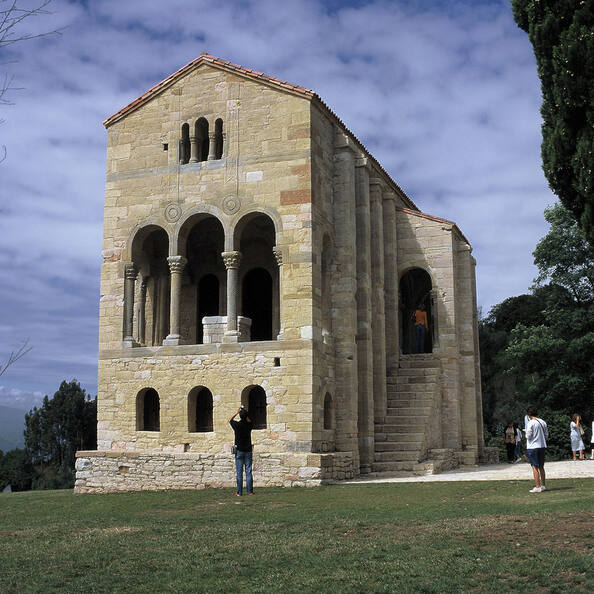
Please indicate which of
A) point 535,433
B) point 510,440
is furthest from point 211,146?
point 510,440

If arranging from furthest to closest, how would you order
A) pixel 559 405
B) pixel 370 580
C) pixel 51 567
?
pixel 559 405 → pixel 51 567 → pixel 370 580

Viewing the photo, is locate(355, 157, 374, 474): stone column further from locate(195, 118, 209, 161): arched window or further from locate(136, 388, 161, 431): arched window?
locate(136, 388, 161, 431): arched window

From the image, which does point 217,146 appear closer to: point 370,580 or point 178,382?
point 178,382

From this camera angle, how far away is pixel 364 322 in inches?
943


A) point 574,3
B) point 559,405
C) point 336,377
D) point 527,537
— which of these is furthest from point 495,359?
point 527,537

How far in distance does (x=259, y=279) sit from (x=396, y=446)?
7766mm

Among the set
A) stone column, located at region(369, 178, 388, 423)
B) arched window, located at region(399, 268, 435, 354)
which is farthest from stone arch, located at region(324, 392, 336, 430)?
arched window, located at region(399, 268, 435, 354)

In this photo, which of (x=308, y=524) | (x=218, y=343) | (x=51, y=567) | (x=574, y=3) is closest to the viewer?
(x=51, y=567)

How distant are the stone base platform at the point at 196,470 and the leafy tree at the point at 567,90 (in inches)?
367

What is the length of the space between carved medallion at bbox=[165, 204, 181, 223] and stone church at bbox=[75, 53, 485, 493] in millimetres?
49

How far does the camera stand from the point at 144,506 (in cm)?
1616

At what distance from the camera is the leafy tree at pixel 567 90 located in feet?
47.5

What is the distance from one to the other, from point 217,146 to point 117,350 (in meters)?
7.03

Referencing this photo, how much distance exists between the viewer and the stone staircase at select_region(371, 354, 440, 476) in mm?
22797
